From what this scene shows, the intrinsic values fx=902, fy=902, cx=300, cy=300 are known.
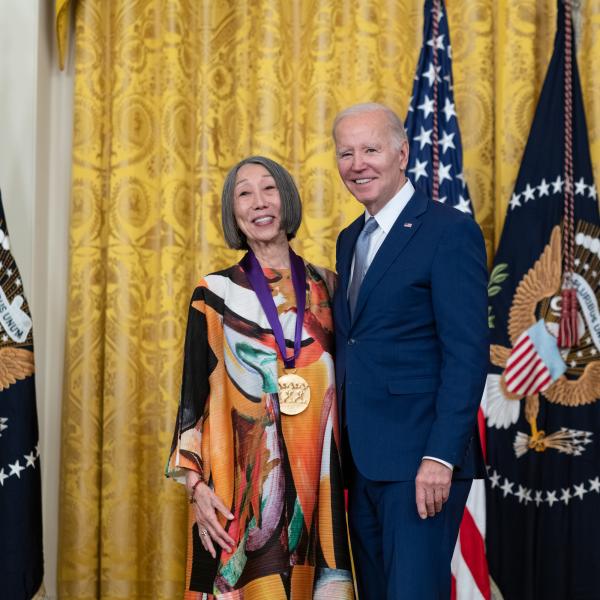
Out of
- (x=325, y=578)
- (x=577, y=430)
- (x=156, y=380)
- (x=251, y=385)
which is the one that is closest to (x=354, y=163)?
(x=251, y=385)

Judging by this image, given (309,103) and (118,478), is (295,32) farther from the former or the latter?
(118,478)

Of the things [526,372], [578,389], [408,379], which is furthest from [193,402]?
[578,389]

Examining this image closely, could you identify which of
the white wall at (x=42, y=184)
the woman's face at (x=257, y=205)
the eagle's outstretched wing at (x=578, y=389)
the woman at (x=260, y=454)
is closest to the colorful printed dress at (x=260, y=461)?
the woman at (x=260, y=454)

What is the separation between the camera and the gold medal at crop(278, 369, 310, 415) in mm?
2400

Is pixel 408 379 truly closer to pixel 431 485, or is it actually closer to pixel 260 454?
pixel 431 485

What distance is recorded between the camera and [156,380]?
165 inches

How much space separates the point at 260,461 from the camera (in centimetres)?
240

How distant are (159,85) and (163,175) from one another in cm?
45

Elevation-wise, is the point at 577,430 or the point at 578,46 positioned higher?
the point at 578,46

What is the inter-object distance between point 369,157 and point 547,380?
163 centimetres

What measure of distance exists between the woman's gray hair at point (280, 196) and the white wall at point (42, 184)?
1.68 m

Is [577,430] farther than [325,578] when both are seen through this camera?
Yes

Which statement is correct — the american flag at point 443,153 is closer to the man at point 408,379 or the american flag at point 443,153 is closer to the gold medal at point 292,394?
the man at point 408,379

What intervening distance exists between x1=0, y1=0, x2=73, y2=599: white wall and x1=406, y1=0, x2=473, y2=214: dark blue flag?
5.45ft
